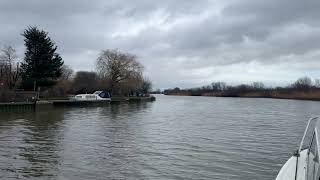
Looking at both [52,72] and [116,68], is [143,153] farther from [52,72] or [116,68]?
[116,68]

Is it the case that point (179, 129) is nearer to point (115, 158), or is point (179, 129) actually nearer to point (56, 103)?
point (115, 158)

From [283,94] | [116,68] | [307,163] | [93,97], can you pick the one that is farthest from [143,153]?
[283,94]

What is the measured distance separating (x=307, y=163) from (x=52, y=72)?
50604 mm

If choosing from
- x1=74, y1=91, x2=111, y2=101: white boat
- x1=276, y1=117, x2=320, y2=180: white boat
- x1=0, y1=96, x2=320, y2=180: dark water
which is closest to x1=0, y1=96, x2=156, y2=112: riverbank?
x1=74, y1=91, x2=111, y2=101: white boat

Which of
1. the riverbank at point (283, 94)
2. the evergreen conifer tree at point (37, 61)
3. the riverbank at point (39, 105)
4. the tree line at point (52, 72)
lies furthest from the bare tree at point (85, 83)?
the riverbank at point (283, 94)

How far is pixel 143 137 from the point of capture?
852 inches

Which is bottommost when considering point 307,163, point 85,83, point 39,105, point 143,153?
point 143,153

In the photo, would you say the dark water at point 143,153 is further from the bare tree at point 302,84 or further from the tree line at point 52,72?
the bare tree at point 302,84

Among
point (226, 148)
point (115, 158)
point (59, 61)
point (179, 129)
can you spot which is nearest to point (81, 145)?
point (115, 158)

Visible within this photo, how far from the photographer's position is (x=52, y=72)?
5500cm

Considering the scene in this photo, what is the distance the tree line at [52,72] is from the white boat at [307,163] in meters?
Answer: 42.1

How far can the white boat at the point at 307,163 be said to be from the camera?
Result: 628 cm

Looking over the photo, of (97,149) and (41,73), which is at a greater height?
(41,73)

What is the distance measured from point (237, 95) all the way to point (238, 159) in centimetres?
12545
